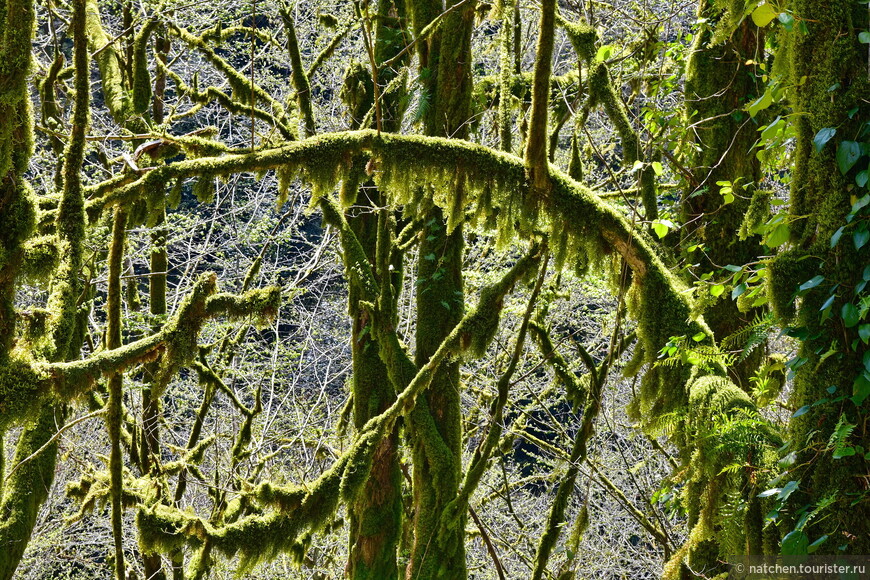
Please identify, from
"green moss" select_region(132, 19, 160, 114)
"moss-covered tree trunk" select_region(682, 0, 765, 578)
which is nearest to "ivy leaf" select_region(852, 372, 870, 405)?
"moss-covered tree trunk" select_region(682, 0, 765, 578)

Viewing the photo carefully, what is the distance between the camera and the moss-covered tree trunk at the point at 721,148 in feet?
14.8

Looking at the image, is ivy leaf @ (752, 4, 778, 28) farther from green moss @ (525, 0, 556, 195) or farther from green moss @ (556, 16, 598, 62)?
green moss @ (556, 16, 598, 62)

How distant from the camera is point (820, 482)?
266 centimetres

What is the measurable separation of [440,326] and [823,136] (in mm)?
3484

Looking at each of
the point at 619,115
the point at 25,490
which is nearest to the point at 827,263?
the point at 619,115

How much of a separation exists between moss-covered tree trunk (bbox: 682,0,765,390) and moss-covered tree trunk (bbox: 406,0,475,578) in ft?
4.91

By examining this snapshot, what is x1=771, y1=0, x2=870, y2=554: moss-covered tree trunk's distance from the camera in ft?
8.46

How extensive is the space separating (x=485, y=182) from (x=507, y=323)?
738 cm

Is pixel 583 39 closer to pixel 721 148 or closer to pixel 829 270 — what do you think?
pixel 721 148

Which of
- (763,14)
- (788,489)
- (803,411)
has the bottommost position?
(788,489)

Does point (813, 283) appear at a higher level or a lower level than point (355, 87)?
lower

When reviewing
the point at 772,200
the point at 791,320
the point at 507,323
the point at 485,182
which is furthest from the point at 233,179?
the point at 791,320

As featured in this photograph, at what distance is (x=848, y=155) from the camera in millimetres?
2619

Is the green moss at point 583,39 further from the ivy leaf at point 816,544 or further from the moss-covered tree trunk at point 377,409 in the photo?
the ivy leaf at point 816,544
